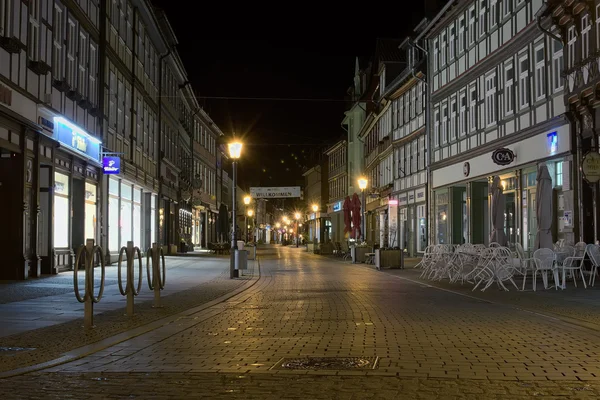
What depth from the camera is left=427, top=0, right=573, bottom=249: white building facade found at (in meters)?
22.9

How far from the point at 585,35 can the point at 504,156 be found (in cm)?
618

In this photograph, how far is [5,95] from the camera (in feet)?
56.4

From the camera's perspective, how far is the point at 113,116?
28531 mm

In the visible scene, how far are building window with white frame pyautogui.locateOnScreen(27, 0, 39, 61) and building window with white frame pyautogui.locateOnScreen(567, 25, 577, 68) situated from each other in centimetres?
1490

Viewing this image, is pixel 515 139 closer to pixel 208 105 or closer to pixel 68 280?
pixel 68 280

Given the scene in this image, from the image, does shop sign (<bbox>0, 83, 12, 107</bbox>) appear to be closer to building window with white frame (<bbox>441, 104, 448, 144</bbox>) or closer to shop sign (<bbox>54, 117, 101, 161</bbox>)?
shop sign (<bbox>54, 117, 101, 161</bbox>)

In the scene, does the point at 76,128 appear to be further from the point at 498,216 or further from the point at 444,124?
the point at 444,124

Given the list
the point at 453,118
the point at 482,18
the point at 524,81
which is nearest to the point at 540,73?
the point at 524,81

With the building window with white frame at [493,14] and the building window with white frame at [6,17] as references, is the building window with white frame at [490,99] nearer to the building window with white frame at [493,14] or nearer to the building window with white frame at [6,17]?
the building window with white frame at [493,14]

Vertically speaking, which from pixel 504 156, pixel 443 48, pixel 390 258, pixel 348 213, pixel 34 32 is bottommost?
pixel 390 258

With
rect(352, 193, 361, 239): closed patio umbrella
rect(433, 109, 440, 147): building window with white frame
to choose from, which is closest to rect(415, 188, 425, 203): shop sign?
rect(352, 193, 361, 239): closed patio umbrella

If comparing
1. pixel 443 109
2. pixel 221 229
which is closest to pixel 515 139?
pixel 443 109

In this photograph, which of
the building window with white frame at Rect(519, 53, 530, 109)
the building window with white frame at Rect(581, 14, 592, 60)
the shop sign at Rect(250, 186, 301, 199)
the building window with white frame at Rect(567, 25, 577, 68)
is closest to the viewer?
the building window with white frame at Rect(581, 14, 592, 60)

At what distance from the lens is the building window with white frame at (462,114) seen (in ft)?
102
